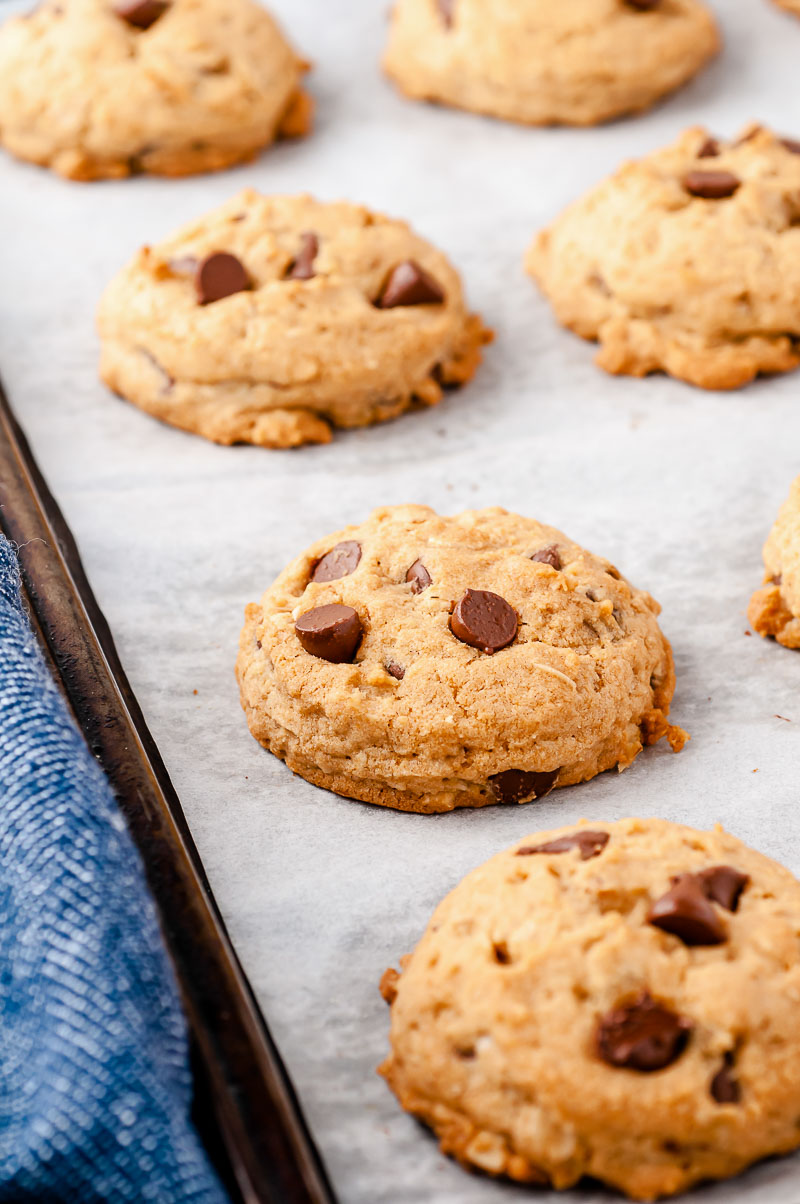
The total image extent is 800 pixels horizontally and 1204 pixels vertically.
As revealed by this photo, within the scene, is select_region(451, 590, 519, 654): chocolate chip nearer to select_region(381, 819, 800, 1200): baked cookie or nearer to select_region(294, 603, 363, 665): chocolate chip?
select_region(294, 603, 363, 665): chocolate chip

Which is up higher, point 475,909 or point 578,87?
point 578,87

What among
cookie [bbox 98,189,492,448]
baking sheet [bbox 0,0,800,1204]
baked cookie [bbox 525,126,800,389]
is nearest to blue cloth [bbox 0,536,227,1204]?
baking sheet [bbox 0,0,800,1204]

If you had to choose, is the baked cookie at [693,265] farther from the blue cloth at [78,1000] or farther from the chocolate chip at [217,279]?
the blue cloth at [78,1000]

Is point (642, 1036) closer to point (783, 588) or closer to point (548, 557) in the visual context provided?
point (548, 557)

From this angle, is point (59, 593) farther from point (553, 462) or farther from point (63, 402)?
point (553, 462)

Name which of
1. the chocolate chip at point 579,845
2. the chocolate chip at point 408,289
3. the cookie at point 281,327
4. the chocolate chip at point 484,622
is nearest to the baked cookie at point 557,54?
the cookie at point 281,327

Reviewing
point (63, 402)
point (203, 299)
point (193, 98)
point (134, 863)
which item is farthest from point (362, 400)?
point (134, 863)
